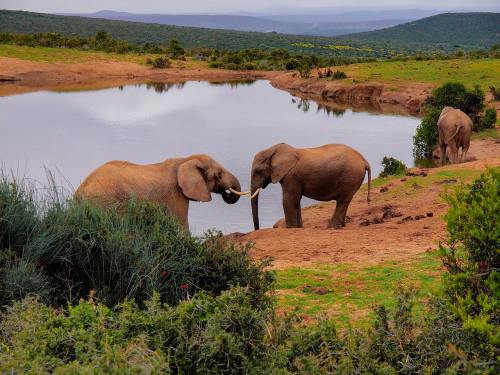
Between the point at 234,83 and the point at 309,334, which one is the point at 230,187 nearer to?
the point at 309,334

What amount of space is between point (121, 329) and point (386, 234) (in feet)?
24.4

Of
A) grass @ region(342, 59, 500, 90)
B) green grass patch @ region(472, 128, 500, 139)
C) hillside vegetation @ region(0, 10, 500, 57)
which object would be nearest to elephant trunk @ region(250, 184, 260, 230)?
green grass patch @ region(472, 128, 500, 139)

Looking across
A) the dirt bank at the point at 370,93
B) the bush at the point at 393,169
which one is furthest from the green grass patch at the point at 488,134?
the dirt bank at the point at 370,93

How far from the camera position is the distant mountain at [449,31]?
16002cm

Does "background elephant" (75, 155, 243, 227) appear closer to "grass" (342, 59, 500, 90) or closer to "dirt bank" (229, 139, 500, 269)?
"dirt bank" (229, 139, 500, 269)

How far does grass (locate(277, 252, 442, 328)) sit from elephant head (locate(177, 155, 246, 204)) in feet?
6.66

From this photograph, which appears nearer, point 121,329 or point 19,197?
point 121,329

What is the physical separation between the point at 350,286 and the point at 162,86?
42708 millimetres

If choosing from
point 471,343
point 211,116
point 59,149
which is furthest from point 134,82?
point 471,343

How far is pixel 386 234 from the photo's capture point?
37.3 ft

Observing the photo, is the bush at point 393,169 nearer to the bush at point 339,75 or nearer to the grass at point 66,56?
the bush at point 339,75

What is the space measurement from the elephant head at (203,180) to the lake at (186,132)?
10.7 feet

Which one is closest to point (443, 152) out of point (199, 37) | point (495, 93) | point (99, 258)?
point (495, 93)

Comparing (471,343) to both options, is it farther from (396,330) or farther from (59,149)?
(59,149)
